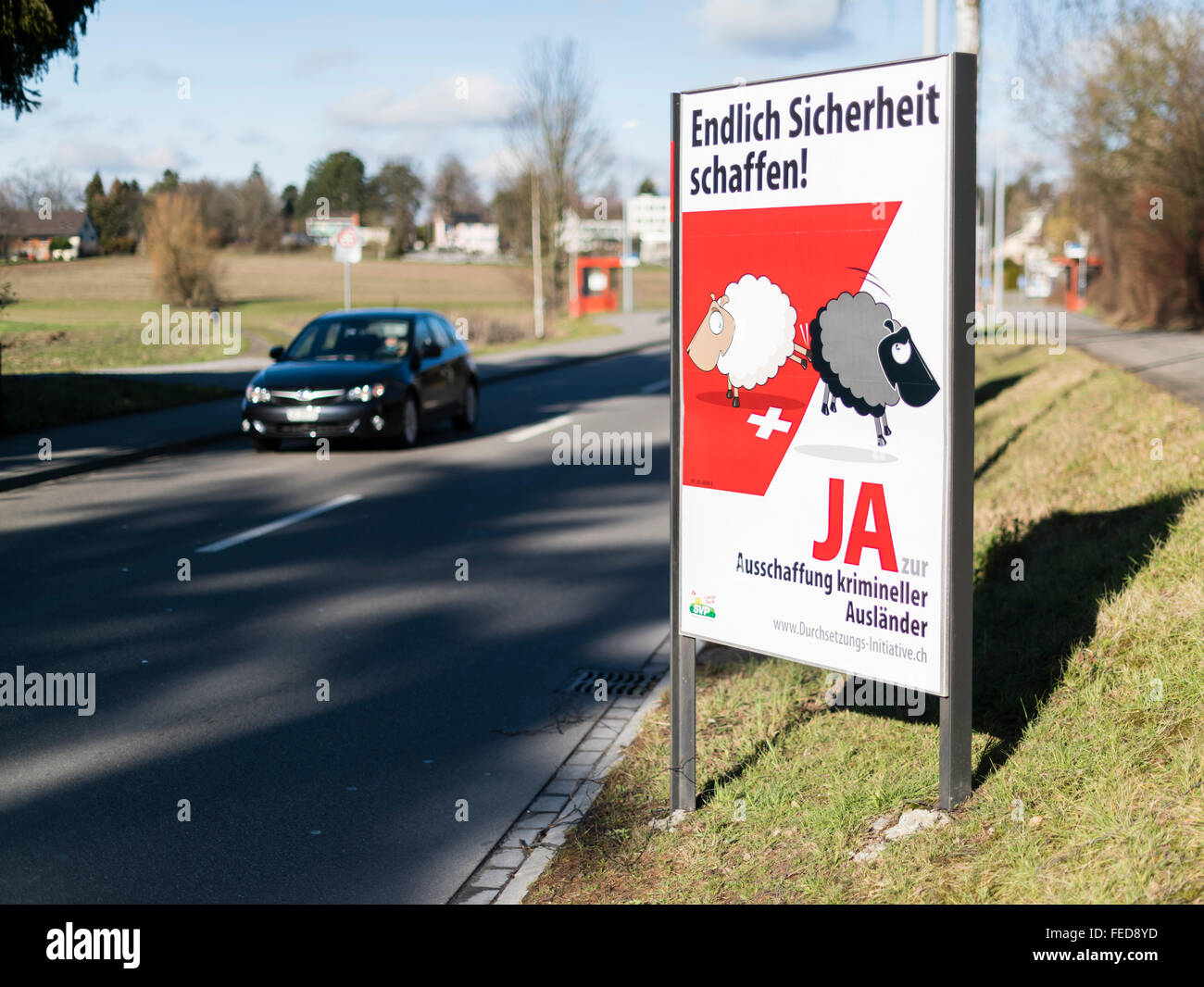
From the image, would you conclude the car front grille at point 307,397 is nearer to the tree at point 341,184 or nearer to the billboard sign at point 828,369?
the billboard sign at point 828,369

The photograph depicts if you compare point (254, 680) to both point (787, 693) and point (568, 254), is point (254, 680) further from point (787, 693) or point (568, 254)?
point (568, 254)

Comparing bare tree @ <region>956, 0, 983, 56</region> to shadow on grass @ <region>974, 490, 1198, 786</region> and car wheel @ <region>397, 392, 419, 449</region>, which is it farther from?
car wheel @ <region>397, 392, 419, 449</region>

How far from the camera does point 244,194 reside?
67.5m

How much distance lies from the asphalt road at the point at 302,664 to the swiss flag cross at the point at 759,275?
5.35ft

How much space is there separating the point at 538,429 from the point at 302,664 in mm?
11471

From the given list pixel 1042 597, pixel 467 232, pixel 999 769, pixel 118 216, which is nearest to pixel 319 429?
pixel 1042 597

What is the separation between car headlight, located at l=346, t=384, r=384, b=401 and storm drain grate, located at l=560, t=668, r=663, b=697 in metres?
8.63

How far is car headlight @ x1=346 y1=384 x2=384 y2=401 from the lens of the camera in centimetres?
1503

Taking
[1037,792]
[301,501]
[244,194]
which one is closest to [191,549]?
[301,501]

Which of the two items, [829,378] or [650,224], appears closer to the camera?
[829,378]

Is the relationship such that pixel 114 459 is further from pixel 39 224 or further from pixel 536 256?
pixel 536 256

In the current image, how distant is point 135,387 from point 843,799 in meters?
18.1

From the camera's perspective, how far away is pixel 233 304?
53.9m

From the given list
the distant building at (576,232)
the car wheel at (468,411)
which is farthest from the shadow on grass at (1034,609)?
the distant building at (576,232)
